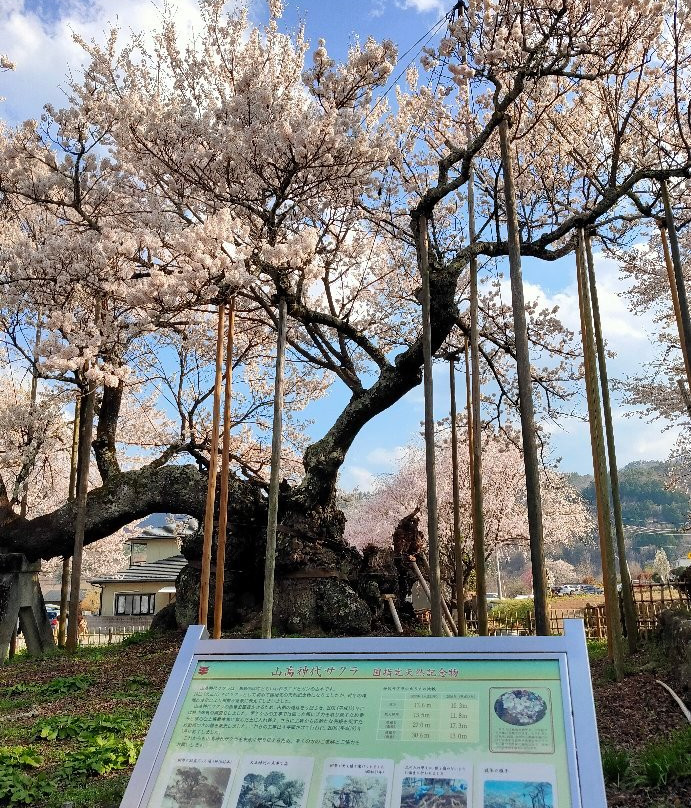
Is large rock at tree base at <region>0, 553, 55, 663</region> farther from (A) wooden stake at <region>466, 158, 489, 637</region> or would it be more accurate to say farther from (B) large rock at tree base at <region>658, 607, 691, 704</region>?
(B) large rock at tree base at <region>658, 607, 691, 704</region>

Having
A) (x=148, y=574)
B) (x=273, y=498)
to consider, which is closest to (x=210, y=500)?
(x=273, y=498)

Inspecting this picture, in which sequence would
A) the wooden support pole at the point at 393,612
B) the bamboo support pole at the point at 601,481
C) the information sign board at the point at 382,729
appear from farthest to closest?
the wooden support pole at the point at 393,612, the bamboo support pole at the point at 601,481, the information sign board at the point at 382,729

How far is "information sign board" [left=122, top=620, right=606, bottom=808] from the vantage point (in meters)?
2.04

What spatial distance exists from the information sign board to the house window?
2778 centimetres

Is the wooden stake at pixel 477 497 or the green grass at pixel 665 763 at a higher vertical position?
the wooden stake at pixel 477 497

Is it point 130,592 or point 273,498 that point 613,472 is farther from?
point 130,592

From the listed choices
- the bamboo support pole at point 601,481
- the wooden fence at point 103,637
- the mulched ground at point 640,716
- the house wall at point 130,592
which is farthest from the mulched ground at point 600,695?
the house wall at point 130,592

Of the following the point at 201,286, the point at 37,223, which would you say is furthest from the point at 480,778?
the point at 37,223

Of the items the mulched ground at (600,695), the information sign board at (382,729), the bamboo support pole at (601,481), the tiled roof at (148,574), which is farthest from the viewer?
the tiled roof at (148,574)

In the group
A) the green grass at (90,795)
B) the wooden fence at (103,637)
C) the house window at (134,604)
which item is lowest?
the wooden fence at (103,637)

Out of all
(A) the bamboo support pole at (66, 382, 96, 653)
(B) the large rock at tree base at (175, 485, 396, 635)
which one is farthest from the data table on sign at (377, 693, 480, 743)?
(A) the bamboo support pole at (66, 382, 96, 653)

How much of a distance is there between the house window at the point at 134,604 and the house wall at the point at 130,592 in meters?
0.17

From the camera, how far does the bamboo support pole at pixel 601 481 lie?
5863 mm

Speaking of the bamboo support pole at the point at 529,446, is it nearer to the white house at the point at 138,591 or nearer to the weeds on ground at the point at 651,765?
the weeds on ground at the point at 651,765
